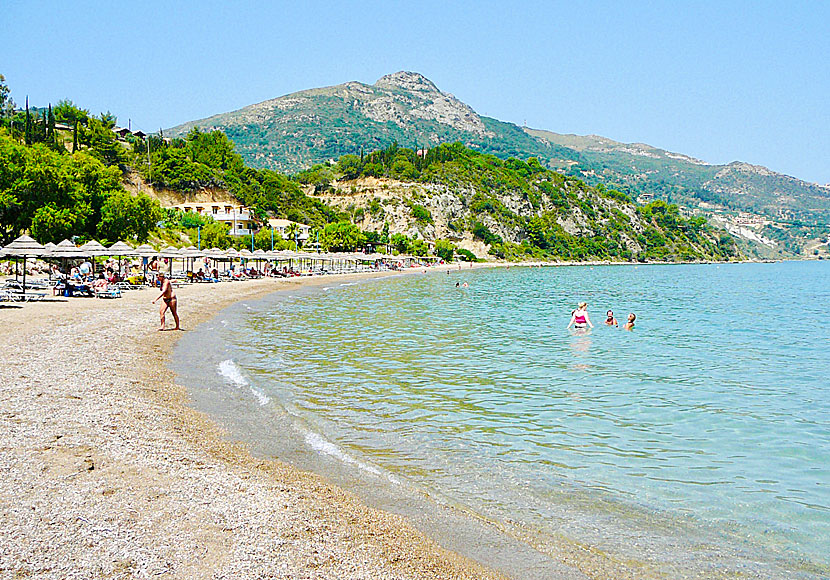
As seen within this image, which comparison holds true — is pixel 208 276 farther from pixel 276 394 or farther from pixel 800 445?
pixel 800 445

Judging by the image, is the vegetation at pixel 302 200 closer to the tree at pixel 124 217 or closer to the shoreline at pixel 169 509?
the tree at pixel 124 217

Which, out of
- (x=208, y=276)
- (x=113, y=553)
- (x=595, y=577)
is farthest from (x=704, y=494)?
(x=208, y=276)

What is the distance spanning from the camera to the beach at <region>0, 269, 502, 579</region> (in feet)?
14.9

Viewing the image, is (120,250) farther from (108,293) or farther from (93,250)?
(108,293)

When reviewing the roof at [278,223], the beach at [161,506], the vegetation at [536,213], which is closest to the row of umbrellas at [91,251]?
the beach at [161,506]

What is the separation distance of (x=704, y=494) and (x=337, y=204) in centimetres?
13246

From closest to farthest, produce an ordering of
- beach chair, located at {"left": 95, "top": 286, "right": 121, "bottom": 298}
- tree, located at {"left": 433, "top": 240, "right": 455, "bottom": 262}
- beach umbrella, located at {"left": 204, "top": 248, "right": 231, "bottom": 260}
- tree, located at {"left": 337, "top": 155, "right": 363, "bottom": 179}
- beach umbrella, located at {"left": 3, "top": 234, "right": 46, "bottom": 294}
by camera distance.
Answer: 1. beach umbrella, located at {"left": 3, "top": 234, "right": 46, "bottom": 294}
2. beach chair, located at {"left": 95, "top": 286, "right": 121, "bottom": 298}
3. beach umbrella, located at {"left": 204, "top": 248, "right": 231, "bottom": 260}
4. tree, located at {"left": 433, "top": 240, "right": 455, "bottom": 262}
5. tree, located at {"left": 337, "top": 155, "right": 363, "bottom": 179}

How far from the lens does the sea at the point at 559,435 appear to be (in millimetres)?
5723

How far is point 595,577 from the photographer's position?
4965 millimetres

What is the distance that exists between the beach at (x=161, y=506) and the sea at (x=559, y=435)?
53 cm

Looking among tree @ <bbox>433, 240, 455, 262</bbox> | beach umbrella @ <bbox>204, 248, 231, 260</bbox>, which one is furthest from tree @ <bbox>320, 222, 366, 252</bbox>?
beach umbrella @ <bbox>204, 248, 231, 260</bbox>

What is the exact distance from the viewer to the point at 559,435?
9094 mm

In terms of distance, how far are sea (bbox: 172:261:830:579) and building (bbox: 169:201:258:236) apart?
75907 mm

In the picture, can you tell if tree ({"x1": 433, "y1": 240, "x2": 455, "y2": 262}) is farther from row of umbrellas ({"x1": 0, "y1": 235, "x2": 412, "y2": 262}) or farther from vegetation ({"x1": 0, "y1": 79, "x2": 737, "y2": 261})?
row of umbrellas ({"x1": 0, "y1": 235, "x2": 412, "y2": 262})
